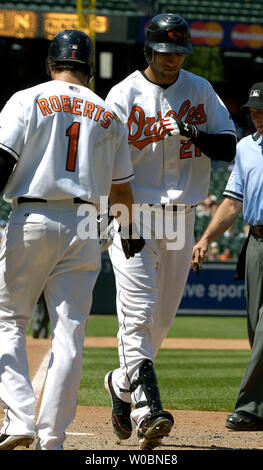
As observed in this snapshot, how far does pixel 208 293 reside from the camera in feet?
58.6

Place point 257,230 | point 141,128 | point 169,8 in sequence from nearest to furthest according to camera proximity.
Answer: point 141,128 < point 257,230 < point 169,8

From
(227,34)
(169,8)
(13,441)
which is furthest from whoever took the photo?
(169,8)

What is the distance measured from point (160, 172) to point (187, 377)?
14.2ft

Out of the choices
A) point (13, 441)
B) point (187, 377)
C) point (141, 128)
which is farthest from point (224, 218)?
point (187, 377)

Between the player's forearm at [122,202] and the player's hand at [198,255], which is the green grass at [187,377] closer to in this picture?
the player's hand at [198,255]

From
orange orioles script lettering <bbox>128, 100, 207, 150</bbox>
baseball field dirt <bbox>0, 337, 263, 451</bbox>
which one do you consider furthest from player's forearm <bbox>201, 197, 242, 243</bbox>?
baseball field dirt <bbox>0, 337, 263, 451</bbox>

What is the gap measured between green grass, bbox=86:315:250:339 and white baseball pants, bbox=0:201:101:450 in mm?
10377

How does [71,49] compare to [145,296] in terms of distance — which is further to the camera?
[145,296]

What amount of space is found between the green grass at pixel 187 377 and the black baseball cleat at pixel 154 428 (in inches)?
90.0

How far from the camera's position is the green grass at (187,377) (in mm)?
6914

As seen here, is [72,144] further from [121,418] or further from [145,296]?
[121,418]

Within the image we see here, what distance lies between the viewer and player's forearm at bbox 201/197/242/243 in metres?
5.59

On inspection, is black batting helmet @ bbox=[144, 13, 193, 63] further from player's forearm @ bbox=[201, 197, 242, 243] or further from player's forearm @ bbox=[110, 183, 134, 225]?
player's forearm @ bbox=[201, 197, 242, 243]

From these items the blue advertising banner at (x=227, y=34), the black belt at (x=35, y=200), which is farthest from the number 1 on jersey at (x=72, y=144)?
the blue advertising banner at (x=227, y=34)
